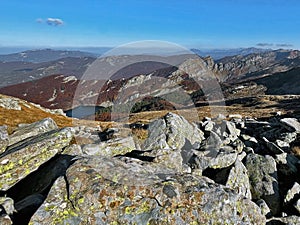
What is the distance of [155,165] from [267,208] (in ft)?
18.9

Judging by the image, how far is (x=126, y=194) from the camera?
10211 millimetres

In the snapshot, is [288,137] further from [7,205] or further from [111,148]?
[7,205]

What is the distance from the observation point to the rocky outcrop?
391 inches

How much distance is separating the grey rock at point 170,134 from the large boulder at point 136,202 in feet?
24.2

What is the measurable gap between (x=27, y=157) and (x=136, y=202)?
21.1 feet

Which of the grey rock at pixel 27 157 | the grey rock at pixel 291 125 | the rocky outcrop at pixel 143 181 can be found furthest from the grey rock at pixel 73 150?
the grey rock at pixel 291 125

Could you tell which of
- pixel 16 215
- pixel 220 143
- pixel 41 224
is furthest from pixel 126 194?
pixel 220 143

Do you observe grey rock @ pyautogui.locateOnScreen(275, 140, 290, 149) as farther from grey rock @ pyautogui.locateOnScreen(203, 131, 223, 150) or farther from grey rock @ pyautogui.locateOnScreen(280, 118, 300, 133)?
grey rock @ pyautogui.locateOnScreen(203, 131, 223, 150)

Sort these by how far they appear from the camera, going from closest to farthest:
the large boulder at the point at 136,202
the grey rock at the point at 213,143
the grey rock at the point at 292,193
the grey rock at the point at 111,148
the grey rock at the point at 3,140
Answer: the large boulder at the point at 136,202
the grey rock at the point at 292,193
the grey rock at the point at 3,140
the grey rock at the point at 111,148
the grey rock at the point at 213,143

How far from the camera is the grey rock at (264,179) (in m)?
14.6

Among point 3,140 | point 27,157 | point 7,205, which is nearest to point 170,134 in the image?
point 27,157

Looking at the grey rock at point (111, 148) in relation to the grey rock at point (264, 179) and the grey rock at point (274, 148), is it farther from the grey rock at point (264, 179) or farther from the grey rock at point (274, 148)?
the grey rock at point (274, 148)

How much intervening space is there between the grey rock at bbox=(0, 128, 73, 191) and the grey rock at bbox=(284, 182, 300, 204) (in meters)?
12.0

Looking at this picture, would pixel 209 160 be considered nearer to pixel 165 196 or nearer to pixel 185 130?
pixel 185 130
